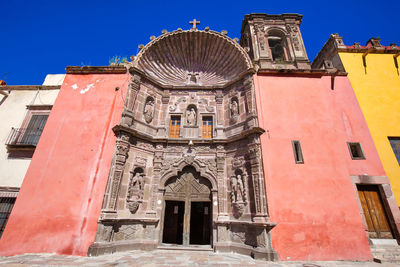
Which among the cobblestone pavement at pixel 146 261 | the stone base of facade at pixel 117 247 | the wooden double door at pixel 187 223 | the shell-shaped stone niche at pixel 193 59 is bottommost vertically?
the cobblestone pavement at pixel 146 261

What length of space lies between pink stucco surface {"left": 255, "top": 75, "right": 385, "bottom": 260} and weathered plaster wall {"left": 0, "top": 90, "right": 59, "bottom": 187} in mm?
11166

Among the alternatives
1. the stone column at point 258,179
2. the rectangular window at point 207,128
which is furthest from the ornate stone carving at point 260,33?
the stone column at point 258,179

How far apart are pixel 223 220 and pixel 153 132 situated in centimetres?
573

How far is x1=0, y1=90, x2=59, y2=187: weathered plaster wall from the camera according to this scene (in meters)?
8.07

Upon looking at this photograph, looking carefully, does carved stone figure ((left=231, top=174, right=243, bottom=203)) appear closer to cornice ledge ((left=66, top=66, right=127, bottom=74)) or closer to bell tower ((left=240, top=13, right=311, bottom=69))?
bell tower ((left=240, top=13, right=311, bottom=69))

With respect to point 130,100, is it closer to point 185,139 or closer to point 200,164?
point 185,139

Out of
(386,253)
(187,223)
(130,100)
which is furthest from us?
(130,100)

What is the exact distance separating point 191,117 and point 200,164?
9.45 ft

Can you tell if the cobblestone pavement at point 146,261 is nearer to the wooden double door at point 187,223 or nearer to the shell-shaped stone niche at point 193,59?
the wooden double door at point 187,223

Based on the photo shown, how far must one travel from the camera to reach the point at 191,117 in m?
10.5

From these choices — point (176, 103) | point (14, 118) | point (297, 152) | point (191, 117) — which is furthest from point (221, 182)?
point (14, 118)

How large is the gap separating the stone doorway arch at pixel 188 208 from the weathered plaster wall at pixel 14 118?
6.75 m

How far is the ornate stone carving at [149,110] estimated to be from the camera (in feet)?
32.5

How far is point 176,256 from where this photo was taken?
6.78m
